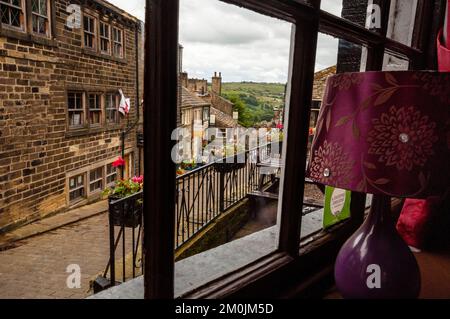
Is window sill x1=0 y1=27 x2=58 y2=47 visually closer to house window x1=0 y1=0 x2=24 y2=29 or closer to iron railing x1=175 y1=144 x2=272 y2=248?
house window x1=0 y1=0 x2=24 y2=29

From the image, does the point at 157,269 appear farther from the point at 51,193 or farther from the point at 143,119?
the point at 51,193

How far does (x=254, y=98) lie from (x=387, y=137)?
1.92 ft

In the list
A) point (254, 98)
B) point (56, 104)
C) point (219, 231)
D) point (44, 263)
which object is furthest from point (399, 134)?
point (219, 231)

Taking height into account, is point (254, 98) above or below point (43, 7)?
below

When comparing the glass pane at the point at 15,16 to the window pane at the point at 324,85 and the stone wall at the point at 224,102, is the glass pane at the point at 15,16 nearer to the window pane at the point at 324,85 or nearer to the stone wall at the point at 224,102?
the stone wall at the point at 224,102

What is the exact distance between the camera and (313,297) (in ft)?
3.09

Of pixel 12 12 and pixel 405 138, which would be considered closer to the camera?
pixel 405 138

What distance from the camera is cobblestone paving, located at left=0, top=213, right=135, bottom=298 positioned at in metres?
2.28

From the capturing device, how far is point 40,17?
7.02 feet

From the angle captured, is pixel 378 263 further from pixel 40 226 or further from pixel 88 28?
pixel 88 28

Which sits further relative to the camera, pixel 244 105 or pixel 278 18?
pixel 244 105
